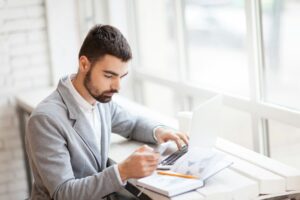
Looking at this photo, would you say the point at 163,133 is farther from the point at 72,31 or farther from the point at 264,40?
the point at 72,31

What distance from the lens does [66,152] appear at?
6.70 feet

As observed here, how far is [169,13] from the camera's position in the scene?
3.46 m

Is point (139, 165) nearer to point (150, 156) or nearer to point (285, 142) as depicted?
point (150, 156)

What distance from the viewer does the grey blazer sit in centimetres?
195

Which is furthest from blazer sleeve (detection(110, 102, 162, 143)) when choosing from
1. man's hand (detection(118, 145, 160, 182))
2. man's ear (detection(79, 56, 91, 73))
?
man's hand (detection(118, 145, 160, 182))

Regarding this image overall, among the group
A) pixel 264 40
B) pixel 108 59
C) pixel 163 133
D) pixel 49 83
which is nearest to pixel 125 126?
pixel 163 133

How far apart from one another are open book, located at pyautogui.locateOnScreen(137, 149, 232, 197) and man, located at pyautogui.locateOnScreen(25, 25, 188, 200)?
0.22 feet

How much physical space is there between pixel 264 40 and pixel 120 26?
141 cm

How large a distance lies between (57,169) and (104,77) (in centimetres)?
37

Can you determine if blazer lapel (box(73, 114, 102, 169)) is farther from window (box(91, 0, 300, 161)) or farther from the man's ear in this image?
window (box(91, 0, 300, 161))

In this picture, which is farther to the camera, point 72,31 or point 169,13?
point 72,31

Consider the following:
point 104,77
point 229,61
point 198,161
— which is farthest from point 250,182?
point 229,61

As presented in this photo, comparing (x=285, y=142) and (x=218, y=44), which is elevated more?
(x=218, y=44)

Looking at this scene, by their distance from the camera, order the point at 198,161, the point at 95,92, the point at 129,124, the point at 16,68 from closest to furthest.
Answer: the point at 198,161, the point at 95,92, the point at 129,124, the point at 16,68
